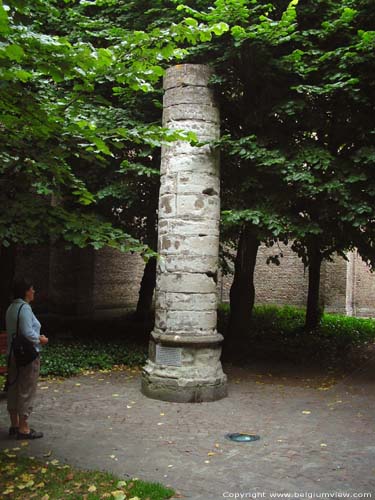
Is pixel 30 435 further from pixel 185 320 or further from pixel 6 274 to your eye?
pixel 6 274

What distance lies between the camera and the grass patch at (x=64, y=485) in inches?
184

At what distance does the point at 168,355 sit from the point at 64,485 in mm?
3775

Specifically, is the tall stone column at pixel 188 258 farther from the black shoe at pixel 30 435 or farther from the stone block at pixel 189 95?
the black shoe at pixel 30 435

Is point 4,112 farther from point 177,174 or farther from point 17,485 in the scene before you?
point 177,174

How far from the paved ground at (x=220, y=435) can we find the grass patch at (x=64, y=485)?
0.24 meters

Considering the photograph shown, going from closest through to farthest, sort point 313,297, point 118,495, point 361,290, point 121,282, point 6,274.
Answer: point 118,495
point 6,274
point 313,297
point 361,290
point 121,282

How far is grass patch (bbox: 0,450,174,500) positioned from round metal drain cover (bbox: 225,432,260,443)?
5.78 ft

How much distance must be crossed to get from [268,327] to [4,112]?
1347cm

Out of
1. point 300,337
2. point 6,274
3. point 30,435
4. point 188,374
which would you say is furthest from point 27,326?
point 300,337

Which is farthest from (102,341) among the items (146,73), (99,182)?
(146,73)

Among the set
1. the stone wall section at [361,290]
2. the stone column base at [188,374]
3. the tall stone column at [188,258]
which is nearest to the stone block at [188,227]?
the tall stone column at [188,258]

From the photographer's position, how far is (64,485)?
4891mm

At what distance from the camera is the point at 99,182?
10875mm

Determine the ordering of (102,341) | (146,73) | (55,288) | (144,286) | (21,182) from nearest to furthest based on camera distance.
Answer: (146,73)
(21,182)
(102,341)
(144,286)
(55,288)
